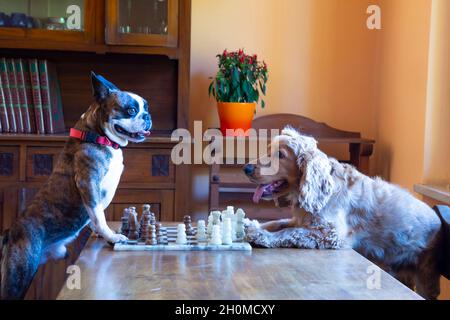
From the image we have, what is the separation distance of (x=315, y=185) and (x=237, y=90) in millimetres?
1248

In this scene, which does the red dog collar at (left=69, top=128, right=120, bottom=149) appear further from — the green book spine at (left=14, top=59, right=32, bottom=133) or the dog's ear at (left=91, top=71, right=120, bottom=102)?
the green book spine at (left=14, top=59, right=32, bottom=133)

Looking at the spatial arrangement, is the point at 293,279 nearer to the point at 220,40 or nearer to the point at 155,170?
the point at 155,170

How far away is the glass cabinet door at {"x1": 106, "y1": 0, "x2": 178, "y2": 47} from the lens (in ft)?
8.98

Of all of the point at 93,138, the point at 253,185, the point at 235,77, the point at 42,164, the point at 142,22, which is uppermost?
the point at 142,22

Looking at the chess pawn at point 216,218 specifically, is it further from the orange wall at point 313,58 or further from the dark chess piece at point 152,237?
the orange wall at point 313,58

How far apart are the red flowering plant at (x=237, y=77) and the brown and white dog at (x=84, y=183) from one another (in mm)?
1201

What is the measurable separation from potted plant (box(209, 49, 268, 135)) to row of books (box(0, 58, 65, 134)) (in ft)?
2.81

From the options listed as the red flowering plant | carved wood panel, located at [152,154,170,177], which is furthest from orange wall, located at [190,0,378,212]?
carved wood panel, located at [152,154,170,177]

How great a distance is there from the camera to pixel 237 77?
2797 millimetres

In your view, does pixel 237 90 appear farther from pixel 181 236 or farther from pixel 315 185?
pixel 181 236

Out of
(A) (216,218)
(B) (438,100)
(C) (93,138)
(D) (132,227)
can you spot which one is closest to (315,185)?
(A) (216,218)

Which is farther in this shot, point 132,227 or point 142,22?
point 142,22

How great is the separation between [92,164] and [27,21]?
152cm

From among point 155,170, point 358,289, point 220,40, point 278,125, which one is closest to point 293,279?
point 358,289
